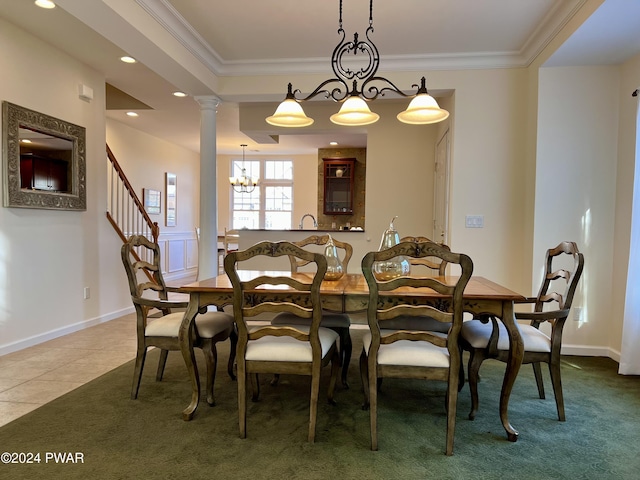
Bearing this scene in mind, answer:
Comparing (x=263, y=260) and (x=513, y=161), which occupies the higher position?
(x=513, y=161)

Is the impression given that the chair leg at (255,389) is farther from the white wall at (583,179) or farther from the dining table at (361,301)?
the white wall at (583,179)

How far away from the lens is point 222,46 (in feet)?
12.6

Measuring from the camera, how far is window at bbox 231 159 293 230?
33.0ft

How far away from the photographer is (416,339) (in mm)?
2014

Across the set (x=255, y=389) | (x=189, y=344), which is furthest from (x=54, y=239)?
(x=255, y=389)

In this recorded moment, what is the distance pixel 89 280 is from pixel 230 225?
580cm

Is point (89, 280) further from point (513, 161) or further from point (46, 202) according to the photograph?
point (513, 161)

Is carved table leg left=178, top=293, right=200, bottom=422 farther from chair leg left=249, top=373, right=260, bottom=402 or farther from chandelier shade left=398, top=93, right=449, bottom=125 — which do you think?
chandelier shade left=398, top=93, right=449, bottom=125

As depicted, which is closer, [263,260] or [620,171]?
[620,171]

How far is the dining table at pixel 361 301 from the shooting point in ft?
7.09

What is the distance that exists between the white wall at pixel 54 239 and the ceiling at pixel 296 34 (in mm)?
240

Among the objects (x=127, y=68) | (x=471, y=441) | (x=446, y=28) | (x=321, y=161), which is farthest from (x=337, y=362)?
(x=321, y=161)

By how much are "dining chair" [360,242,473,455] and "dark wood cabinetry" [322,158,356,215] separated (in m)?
6.29

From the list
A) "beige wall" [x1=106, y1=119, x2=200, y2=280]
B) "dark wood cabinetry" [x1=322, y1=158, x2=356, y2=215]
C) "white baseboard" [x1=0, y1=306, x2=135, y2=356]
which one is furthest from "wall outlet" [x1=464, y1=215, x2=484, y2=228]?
"beige wall" [x1=106, y1=119, x2=200, y2=280]
